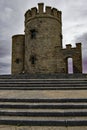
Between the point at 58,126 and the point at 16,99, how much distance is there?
1.95 metres

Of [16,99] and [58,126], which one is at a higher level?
[16,99]

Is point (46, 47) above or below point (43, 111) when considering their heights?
above

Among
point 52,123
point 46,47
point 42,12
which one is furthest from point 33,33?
point 52,123

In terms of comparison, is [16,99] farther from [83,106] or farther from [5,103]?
[83,106]

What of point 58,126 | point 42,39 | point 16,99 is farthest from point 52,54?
point 58,126

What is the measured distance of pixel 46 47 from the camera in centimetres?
2244

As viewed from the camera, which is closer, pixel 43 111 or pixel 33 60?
pixel 43 111

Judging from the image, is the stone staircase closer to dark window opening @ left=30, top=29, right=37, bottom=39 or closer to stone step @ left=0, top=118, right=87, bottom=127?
stone step @ left=0, top=118, right=87, bottom=127

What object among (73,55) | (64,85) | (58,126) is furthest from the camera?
(73,55)

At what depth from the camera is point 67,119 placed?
195 inches

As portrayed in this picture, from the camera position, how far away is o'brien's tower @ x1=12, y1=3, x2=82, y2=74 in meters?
22.4

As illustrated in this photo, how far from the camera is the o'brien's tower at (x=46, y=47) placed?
22.4m

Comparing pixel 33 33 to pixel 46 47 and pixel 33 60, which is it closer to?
pixel 46 47

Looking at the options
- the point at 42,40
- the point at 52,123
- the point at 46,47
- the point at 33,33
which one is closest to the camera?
the point at 52,123
